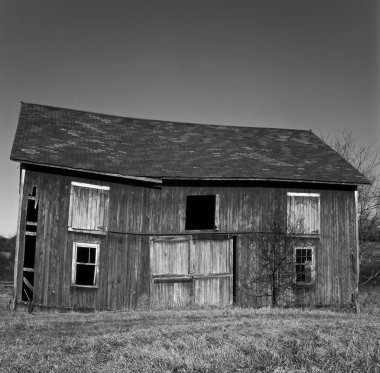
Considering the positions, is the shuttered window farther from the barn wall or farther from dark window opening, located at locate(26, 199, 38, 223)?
dark window opening, located at locate(26, 199, 38, 223)

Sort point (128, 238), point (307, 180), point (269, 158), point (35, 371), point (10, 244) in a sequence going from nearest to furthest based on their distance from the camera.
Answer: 1. point (35, 371)
2. point (128, 238)
3. point (307, 180)
4. point (269, 158)
5. point (10, 244)

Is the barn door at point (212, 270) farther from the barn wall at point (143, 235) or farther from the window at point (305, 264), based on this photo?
the window at point (305, 264)

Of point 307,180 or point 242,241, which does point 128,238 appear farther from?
point 307,180

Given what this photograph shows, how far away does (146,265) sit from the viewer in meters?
18.7

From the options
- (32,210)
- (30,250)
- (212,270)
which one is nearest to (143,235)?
(212,270)

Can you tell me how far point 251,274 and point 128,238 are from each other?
456 centimetres

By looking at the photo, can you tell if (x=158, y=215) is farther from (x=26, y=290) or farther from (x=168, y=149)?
(x=26, y=290)

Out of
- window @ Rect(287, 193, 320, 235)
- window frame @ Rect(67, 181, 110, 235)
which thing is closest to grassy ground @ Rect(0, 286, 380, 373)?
window frame @ Rect(67, 181, 110, 235)

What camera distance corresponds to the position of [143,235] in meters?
18.8

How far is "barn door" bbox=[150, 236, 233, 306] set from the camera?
18781 mm

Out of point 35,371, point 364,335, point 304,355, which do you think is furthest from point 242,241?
point 35,371

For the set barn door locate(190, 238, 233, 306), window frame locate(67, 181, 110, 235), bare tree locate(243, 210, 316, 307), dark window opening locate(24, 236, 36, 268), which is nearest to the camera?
window frame locate(67, 181, 110, 235)

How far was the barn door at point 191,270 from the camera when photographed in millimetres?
18781

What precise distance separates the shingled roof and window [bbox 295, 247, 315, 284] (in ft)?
8.56
